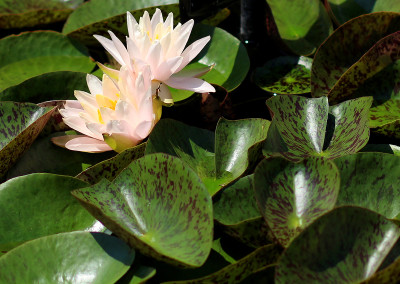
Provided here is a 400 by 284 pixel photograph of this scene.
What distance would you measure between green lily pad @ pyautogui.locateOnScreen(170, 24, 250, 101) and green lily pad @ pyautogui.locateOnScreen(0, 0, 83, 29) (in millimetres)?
559

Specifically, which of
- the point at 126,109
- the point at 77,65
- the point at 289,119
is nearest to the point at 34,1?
the point at 77,65

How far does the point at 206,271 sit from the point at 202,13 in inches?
31.4

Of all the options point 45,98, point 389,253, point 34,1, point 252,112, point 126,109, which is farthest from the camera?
point 34,1

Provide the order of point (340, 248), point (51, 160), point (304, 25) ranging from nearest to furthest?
point (340, 248), point (51, 160), point (304, 25)

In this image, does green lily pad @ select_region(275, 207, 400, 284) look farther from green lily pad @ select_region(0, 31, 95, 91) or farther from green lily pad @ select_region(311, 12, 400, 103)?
green lily pad @ select_region(0, 31, 95, 91)

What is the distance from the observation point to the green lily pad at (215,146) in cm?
98

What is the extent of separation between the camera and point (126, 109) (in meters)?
0.96

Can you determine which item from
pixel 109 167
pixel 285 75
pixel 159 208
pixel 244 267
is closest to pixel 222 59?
pixel 285 75

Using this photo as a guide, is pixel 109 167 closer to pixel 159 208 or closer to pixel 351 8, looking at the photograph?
pixel 159 208

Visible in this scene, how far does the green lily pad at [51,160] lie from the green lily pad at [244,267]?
443mm

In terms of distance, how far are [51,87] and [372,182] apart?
75 cm

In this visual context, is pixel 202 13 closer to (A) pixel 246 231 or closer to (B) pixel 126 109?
(B) pixel 126 109

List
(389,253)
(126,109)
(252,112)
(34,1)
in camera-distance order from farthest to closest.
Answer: (34,1) < (252,112) < (126,109) < (389,253)

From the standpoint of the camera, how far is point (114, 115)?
97 centimetres
